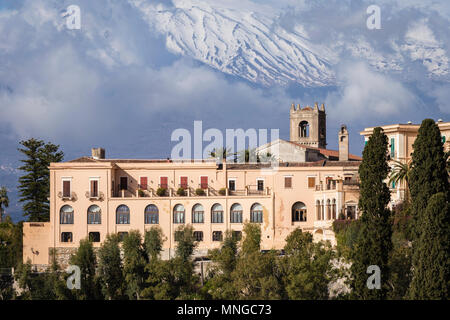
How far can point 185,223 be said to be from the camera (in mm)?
70625

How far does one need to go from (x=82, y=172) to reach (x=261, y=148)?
19178 millimetres

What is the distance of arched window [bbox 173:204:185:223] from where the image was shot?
70938 mm

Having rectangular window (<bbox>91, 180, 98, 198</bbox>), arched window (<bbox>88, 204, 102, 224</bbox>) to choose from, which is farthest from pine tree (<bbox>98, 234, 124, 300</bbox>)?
rectangular window (<bbox>91, 180, 98, 198</bbox>)

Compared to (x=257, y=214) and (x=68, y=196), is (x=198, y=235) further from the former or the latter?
(x=68, y=196)

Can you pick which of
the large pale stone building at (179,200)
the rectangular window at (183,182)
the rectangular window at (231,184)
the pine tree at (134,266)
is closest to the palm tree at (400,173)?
the large pale stone building at (179,200)

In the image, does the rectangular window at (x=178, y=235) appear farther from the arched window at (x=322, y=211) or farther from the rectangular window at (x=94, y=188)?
the arched window at (x=322, y=211)

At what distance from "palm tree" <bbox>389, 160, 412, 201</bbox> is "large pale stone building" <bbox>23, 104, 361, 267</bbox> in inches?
176

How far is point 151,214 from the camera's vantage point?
71.1 metres

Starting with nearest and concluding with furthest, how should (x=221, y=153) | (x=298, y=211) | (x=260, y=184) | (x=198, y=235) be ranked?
(x=298, y=211)
(x=198, y=235)
(x=260, y=184)
(x=221, y=153)

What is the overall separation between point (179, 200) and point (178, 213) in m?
1.00

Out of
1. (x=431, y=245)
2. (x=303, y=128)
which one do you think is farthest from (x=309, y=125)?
(x=431, y=245)

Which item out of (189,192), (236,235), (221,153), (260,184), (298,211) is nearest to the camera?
(236,235)

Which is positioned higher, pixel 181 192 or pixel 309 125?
pixel 309 125
